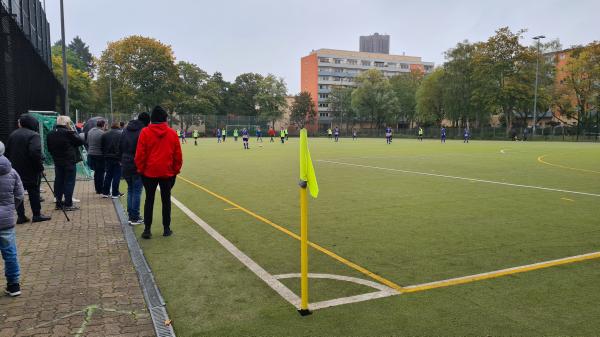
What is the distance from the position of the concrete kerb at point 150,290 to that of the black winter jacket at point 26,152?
2.35 meters

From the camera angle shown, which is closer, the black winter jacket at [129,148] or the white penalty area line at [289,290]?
the white penalty area line at [289,290]

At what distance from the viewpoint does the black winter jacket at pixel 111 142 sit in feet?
33.1

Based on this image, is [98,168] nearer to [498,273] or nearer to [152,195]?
[152,195]

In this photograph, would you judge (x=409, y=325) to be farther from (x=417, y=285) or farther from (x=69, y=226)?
(x=69, y=226)

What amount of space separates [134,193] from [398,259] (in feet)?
16.0

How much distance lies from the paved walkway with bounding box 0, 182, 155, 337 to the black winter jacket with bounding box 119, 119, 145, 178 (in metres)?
1.06

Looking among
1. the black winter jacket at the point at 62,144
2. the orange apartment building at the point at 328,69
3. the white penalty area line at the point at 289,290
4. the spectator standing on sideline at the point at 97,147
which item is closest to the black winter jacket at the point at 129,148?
the black winter jacket at the point at 62,144

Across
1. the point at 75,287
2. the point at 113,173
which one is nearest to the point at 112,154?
the point at 113,173

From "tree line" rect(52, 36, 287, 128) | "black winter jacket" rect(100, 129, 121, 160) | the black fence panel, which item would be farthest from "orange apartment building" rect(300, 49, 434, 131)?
"black winter jacket" rect(100, 129, 121, 160)

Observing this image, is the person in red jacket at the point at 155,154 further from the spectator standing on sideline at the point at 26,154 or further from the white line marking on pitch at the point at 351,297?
the white line marking on pitch at the point at 351,297

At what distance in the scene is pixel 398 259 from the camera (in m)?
5.58

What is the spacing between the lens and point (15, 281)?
459 centimetres

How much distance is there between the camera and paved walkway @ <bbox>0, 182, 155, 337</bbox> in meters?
3.87

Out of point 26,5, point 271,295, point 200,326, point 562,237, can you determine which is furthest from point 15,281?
point 26,5
